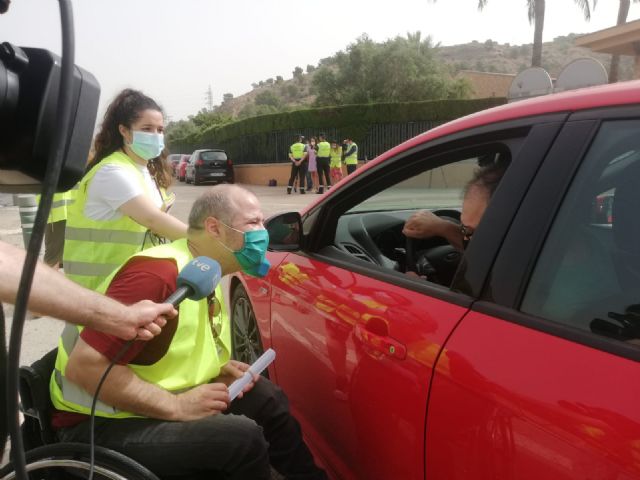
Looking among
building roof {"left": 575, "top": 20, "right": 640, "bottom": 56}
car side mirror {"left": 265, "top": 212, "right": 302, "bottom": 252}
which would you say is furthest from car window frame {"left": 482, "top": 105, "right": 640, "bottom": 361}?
building roof {"left": 575, "top": 20, "right": 640, "bottom": 56}

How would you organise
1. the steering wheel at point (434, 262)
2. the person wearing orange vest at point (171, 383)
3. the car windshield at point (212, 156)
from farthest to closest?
1. the car windshield at point (212, 156)
2. the steering wheel at point (434, 262)
3. the person wearing orange vest at point (171, 383)

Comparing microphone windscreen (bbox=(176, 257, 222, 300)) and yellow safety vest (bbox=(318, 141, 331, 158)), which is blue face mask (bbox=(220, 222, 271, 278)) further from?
yellow safety vest (bbox=(318, 141, 331, 158))

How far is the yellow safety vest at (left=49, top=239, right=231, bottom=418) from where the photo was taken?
1721 millimetres

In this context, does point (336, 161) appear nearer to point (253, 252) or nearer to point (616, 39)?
point (616, 39)

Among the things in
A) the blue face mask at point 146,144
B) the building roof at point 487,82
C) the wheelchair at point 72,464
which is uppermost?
the building roof at point 487,82

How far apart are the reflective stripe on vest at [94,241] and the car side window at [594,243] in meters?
2.21

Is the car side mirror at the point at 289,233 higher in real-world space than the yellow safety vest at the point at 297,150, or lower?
higher

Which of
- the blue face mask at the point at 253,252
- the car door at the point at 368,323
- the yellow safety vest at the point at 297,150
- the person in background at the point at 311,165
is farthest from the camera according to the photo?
the person in background at the point at 311,165

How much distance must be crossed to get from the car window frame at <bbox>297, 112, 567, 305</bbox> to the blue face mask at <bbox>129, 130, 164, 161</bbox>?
41.8 inches

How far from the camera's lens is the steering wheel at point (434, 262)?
7.91 ft

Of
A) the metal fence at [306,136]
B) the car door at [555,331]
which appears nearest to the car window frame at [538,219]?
the car door at [555,331]

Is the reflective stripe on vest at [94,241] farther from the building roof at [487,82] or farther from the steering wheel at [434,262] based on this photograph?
the building roof at [487,82]

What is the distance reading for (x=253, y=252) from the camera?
2043mm

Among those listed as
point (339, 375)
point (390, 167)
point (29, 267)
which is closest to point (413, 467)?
point (339, 375)
